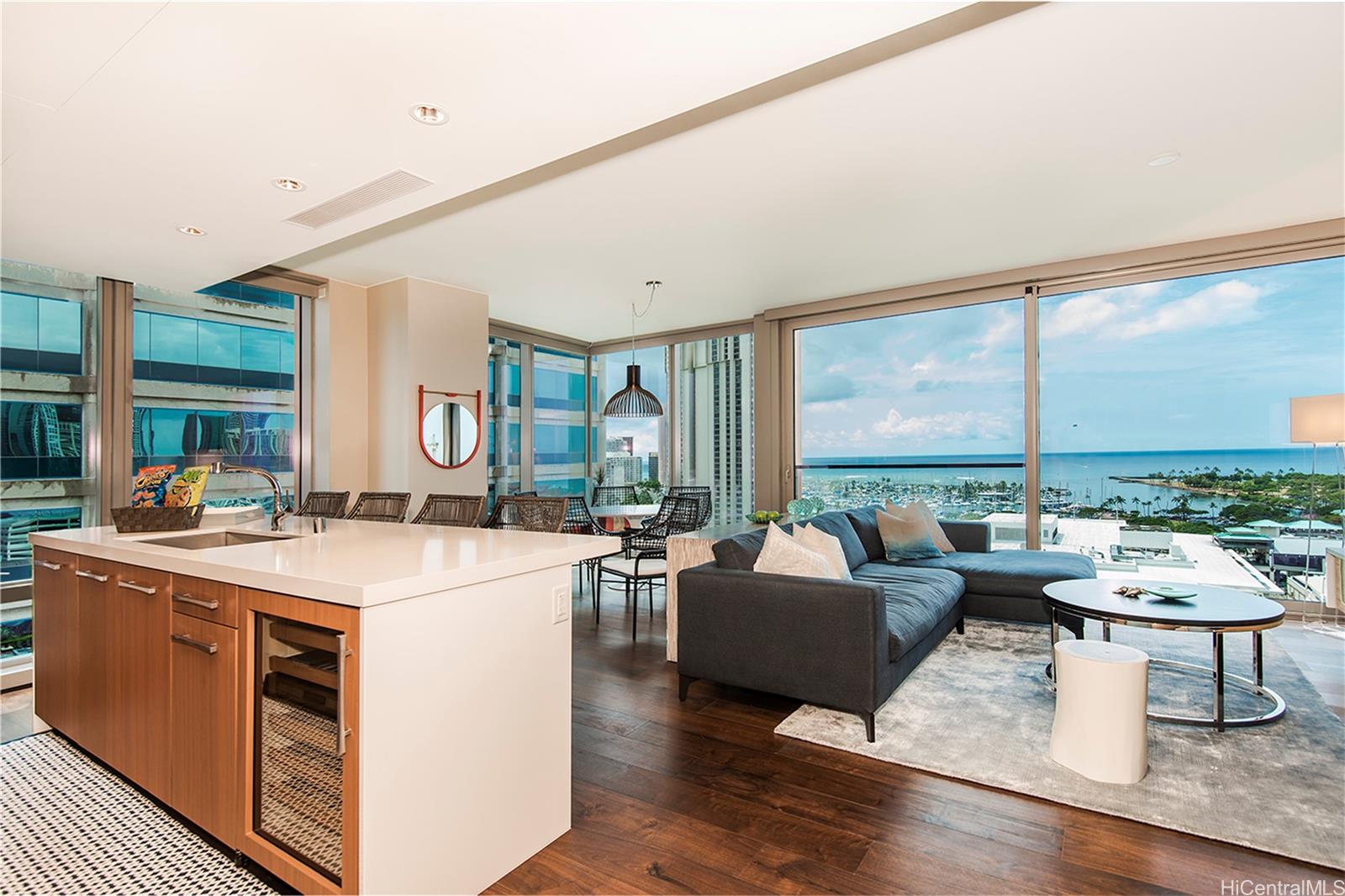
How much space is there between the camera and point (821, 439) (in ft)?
21.1

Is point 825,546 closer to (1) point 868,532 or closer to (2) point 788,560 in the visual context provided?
(2) point 788,560

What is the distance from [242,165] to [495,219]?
1549mm

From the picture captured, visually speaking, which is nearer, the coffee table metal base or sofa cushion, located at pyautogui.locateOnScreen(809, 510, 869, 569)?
the coffee table metal base

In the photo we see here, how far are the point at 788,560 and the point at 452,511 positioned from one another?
6.36 feet

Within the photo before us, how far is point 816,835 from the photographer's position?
79.0 inches

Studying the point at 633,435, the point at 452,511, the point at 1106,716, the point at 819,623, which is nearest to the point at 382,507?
the point at 452,511

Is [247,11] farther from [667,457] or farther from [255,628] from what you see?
[667,457]

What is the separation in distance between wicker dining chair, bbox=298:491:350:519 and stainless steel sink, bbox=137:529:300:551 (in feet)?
3.94

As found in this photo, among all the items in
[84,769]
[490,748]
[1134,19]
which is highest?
[1134,19]

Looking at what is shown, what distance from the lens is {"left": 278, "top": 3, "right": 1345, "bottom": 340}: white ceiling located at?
7.83 ft

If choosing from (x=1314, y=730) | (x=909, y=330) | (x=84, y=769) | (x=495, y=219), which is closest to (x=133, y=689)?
(x=84, y=769)

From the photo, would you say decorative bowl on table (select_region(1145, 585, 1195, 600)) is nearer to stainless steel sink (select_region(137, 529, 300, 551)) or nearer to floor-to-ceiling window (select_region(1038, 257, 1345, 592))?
floor-to-ceiling window (select_region(1038, 257, 1345, 592))

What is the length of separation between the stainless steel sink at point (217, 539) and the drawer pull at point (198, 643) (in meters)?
0.63

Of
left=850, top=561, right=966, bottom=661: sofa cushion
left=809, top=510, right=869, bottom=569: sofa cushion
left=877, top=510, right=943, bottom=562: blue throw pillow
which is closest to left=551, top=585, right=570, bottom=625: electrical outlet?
left=850, top=561, right=966, bottom=661: sofa cushion
